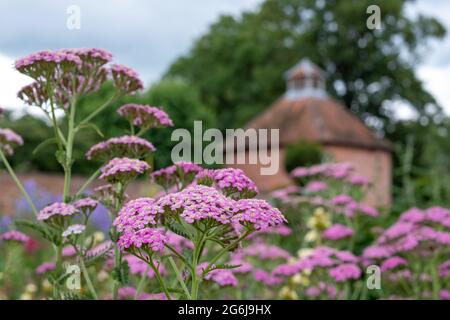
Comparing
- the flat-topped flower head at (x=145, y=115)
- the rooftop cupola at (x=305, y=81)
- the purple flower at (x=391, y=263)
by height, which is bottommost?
the purple flower at (x=391, y=263)

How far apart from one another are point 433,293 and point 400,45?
88.9ft

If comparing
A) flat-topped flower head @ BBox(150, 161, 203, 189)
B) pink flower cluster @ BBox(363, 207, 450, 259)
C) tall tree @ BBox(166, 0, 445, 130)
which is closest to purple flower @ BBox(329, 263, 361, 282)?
pink flower cluster @ BBox(363, 207, 450, 259)

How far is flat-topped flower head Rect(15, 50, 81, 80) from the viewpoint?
→ 2.65m

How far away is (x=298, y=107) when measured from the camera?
90.6ft

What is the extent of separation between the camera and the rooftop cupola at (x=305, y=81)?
26859 millimetres

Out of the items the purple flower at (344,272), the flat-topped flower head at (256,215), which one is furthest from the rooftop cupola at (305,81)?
the flat-topped flower head at (256,215)

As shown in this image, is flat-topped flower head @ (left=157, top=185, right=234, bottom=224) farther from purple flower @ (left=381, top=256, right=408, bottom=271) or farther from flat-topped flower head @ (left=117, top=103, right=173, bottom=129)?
purple flower @ (left=381, top=256, right=408, bottom=271)

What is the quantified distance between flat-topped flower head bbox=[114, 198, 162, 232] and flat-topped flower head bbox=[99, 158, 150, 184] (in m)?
0.39

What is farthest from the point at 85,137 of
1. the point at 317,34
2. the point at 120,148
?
the point at 120,148

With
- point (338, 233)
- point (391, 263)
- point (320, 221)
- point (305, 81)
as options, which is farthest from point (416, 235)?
point (305, 81)

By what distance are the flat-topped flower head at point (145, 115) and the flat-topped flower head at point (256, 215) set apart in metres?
1.05

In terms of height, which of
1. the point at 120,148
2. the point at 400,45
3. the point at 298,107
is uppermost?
the point at 400,45

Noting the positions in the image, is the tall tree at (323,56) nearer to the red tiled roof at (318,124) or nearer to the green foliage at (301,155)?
the red tiled roof at (318,124)
